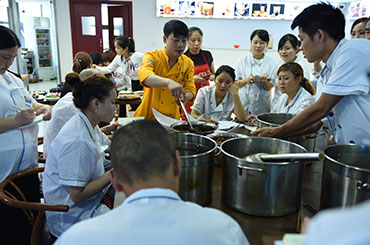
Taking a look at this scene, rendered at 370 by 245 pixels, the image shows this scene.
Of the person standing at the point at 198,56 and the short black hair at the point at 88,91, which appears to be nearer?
the short black hair at the point at 88,91

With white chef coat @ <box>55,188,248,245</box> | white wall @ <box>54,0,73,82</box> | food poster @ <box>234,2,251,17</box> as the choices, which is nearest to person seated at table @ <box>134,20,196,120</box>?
white chef coat @ <box>55,188,248,245</box>

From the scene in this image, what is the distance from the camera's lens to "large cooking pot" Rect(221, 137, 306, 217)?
1.07 m

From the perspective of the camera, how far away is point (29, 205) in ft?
5.00

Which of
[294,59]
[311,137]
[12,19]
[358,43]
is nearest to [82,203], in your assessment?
[311,137]

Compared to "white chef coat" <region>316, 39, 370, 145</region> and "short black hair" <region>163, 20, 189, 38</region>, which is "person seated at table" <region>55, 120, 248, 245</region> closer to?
"white chef coat" <region>316, 39, 370, 145</region>

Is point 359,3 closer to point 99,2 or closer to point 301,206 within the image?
point 99,2

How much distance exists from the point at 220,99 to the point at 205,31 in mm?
5276

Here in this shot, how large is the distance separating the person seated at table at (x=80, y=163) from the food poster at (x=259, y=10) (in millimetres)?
6737

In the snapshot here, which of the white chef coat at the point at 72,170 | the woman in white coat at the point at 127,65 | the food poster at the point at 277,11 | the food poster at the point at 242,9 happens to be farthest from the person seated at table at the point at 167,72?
the food poster at the point at 277,11

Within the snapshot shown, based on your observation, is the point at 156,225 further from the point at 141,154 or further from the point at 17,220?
the point at 17,220

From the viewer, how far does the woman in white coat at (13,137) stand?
183cm

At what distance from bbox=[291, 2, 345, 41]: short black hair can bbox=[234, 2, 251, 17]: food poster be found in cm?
654

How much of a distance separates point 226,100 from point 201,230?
92.6 inches

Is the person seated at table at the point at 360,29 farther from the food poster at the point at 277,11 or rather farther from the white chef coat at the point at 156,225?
the food poster at the point at 277,11
